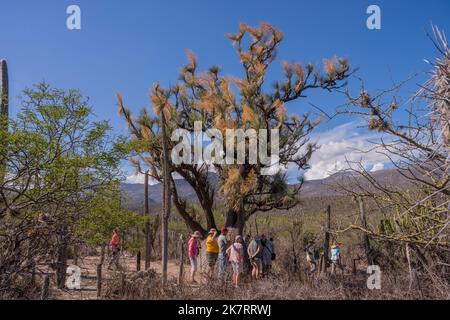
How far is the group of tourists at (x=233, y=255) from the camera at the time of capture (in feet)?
28.1

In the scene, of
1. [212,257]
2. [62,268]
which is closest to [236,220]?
[212,257]

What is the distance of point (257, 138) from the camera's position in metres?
11.5

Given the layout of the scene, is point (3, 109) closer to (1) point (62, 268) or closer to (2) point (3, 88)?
(2) point (3, 88)

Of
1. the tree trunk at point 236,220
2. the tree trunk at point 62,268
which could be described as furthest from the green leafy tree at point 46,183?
the tree trunk at point 236,220

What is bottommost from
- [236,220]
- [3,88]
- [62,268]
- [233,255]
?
[62,268]

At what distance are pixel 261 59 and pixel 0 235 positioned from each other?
8766 mm

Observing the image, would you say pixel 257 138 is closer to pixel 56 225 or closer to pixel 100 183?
pixel 100 183

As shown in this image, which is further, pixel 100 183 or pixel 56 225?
pixel 100 183

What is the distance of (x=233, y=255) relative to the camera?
8672mm

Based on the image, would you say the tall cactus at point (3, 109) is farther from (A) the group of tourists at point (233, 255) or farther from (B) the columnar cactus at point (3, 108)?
(A) the group of tourists at point (233, 255)
